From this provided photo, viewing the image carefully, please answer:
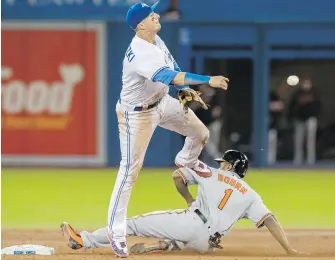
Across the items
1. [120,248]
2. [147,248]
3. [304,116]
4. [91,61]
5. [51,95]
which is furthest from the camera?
[51,95]

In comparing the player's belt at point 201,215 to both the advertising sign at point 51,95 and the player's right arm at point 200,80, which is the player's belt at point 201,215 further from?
the advertising sign at point 51,95

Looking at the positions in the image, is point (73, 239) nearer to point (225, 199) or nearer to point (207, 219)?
point (207, 219)

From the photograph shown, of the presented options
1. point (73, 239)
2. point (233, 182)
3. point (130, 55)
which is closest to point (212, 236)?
point (233, 182)

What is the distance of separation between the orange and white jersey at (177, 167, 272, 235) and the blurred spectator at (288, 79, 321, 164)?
9.95 metres

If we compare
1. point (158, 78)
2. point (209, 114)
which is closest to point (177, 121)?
point (158, 78)

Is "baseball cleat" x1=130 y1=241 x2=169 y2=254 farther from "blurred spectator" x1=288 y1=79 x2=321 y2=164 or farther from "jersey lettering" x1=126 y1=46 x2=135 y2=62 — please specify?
"blurred spectator" x1=288 y1=79 x2=321 y2=164

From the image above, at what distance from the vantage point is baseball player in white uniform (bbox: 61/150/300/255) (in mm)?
9008

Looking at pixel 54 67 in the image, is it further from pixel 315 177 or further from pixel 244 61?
pixel 315 177

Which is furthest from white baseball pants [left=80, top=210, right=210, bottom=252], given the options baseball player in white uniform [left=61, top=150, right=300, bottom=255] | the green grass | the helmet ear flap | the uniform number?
the green grass

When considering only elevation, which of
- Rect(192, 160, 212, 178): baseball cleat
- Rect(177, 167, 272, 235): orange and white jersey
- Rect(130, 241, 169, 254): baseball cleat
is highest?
Rect(192, 160, 212, 178): baseball cleat

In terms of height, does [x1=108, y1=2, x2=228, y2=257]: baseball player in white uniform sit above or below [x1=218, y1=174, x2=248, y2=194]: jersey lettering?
above

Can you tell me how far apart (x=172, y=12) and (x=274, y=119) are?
2.91 meters

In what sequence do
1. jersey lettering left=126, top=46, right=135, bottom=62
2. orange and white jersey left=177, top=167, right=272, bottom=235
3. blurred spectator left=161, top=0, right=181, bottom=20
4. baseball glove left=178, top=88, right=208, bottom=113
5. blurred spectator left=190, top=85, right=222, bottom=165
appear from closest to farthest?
jersey lettering left=126, top=46, right=135, bottom=62
baseball glove left=178, top=88, right=208, bottom=113
orange and white jersey left=177, top=167, right=272, bottom=235
blurred spectator left=161, top=0, right=181, bottom=20
blurred spectator left=190, top=85, right=222, bottom=165

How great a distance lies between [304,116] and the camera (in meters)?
18.9
